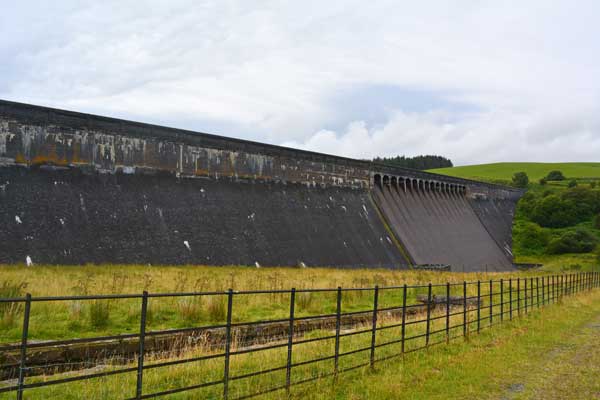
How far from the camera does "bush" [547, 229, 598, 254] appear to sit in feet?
201

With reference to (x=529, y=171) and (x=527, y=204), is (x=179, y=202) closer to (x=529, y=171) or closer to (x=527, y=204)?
(x=527, y=204)

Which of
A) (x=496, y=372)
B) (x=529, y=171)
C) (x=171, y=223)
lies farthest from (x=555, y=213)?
(x=496, y=372)

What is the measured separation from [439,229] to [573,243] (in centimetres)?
2256

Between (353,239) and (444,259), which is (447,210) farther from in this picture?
(353,239)

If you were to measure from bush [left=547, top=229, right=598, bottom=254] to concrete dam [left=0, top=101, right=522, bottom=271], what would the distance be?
2274 cm

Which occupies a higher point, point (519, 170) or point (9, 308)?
point (519, 170)

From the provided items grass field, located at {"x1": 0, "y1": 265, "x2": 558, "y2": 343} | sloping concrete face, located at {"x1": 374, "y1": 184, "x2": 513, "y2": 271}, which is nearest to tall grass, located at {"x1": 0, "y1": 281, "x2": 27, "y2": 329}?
grass field, located at {"x1": 0, "y1": 265, "x2": 558, "y2": 343}

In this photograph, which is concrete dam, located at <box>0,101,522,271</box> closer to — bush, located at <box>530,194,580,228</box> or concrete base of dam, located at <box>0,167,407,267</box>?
concrete base of dam, located at <box>0,167,407,267</box>

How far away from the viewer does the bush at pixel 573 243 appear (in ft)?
201

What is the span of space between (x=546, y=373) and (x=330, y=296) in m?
9.45

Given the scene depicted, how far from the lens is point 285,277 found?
22141 millimetres

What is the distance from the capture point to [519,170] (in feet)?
408

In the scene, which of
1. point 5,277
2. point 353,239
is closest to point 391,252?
point 353,239

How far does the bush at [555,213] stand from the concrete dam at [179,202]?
33.0 m
